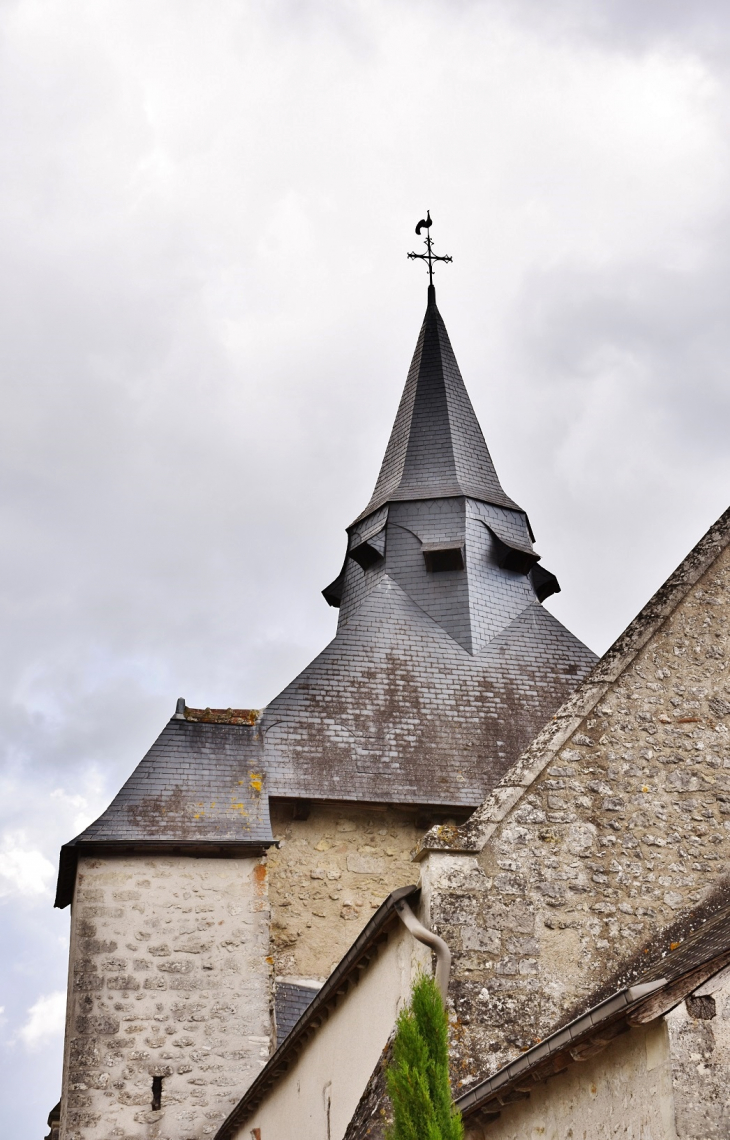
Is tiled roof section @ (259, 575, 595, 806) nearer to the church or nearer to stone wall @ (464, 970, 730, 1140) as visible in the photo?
the church

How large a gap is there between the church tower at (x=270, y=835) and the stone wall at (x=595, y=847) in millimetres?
5319

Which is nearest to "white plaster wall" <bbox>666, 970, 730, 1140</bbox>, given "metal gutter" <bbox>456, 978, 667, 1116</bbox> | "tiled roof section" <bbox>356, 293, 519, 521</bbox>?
"metal gutter" <bbox>456, 978, 667, 1116</bbox>

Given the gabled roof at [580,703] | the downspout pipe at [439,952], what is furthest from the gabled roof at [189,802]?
the downspout pipe at [439,952]

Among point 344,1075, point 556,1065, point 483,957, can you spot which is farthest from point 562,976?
point 344,1075

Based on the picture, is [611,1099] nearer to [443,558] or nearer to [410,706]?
[410,706]

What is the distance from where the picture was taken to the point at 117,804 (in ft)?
38.1

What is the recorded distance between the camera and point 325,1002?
7.73 metres

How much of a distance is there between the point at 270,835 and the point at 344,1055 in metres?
3.99

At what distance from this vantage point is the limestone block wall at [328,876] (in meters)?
11.4

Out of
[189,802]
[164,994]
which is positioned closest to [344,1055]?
[164,994]

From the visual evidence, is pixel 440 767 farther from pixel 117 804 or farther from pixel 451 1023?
pixel 451 1023

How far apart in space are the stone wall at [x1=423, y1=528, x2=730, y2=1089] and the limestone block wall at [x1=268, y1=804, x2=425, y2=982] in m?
5.12

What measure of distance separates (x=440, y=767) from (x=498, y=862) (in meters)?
6.20

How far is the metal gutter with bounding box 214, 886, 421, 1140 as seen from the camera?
649 centimetres
